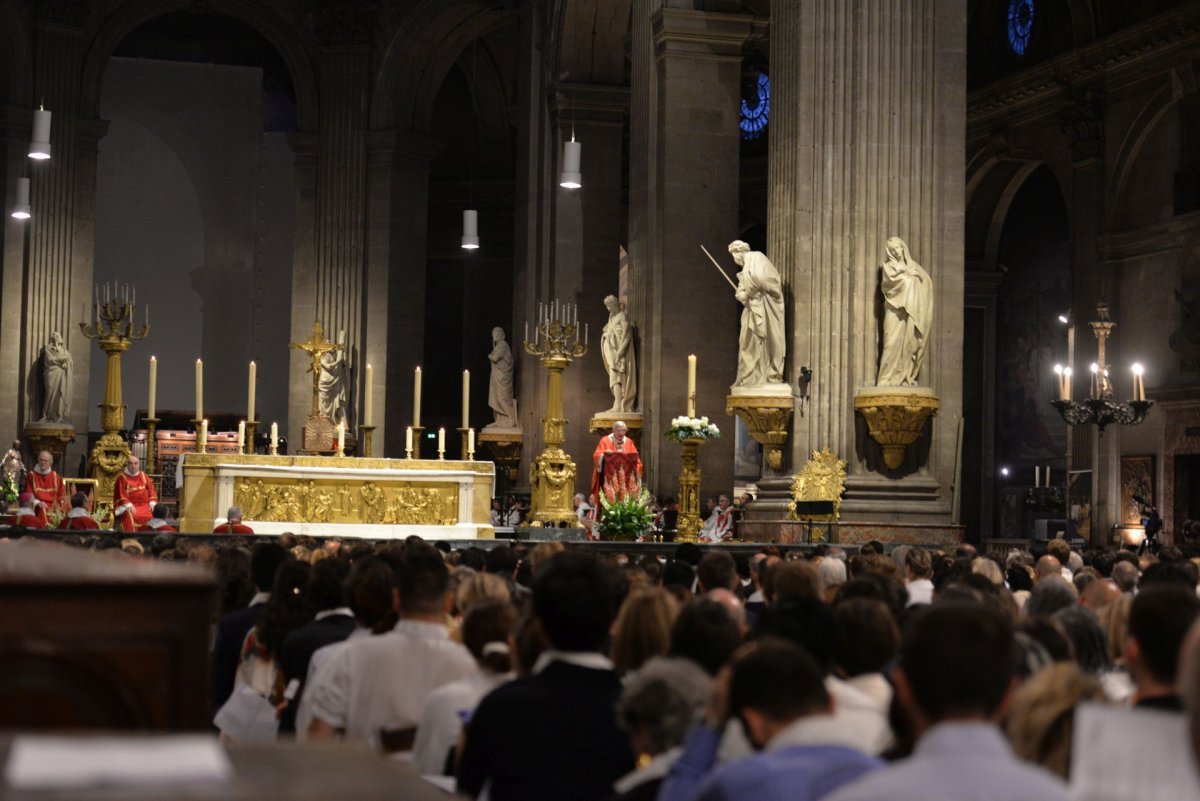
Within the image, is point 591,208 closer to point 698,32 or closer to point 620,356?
point 620,356

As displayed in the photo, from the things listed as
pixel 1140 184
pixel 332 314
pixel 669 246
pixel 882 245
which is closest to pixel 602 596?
pixel 882 245

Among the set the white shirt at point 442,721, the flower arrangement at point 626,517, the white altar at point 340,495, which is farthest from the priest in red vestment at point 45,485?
the white shirt at point 442,721

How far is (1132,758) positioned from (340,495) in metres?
18.8

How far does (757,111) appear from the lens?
44.8m

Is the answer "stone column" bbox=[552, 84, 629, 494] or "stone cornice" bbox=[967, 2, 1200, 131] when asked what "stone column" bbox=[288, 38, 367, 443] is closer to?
"stone column" bbox=[552, 84, 629, 494]

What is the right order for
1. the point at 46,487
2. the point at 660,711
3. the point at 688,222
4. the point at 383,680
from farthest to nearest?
the point at 688,222, the point at 46,487, the point at 383,680, the point at 660,711

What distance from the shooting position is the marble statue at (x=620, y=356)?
25.9 metres

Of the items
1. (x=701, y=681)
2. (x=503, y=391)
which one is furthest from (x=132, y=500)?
(x=701, y=681)

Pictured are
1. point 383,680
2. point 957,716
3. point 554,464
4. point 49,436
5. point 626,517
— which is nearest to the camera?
point 957,716

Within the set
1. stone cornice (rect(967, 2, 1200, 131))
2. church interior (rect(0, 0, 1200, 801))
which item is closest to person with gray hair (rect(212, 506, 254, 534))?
church interior (rect(0, 0, 1200, 801))

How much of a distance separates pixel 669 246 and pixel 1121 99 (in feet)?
39.0

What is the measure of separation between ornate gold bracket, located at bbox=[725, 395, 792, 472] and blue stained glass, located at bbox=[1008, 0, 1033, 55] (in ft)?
63.4

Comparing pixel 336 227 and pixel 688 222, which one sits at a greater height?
pixel 336 227

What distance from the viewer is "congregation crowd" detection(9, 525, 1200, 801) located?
119 inches
